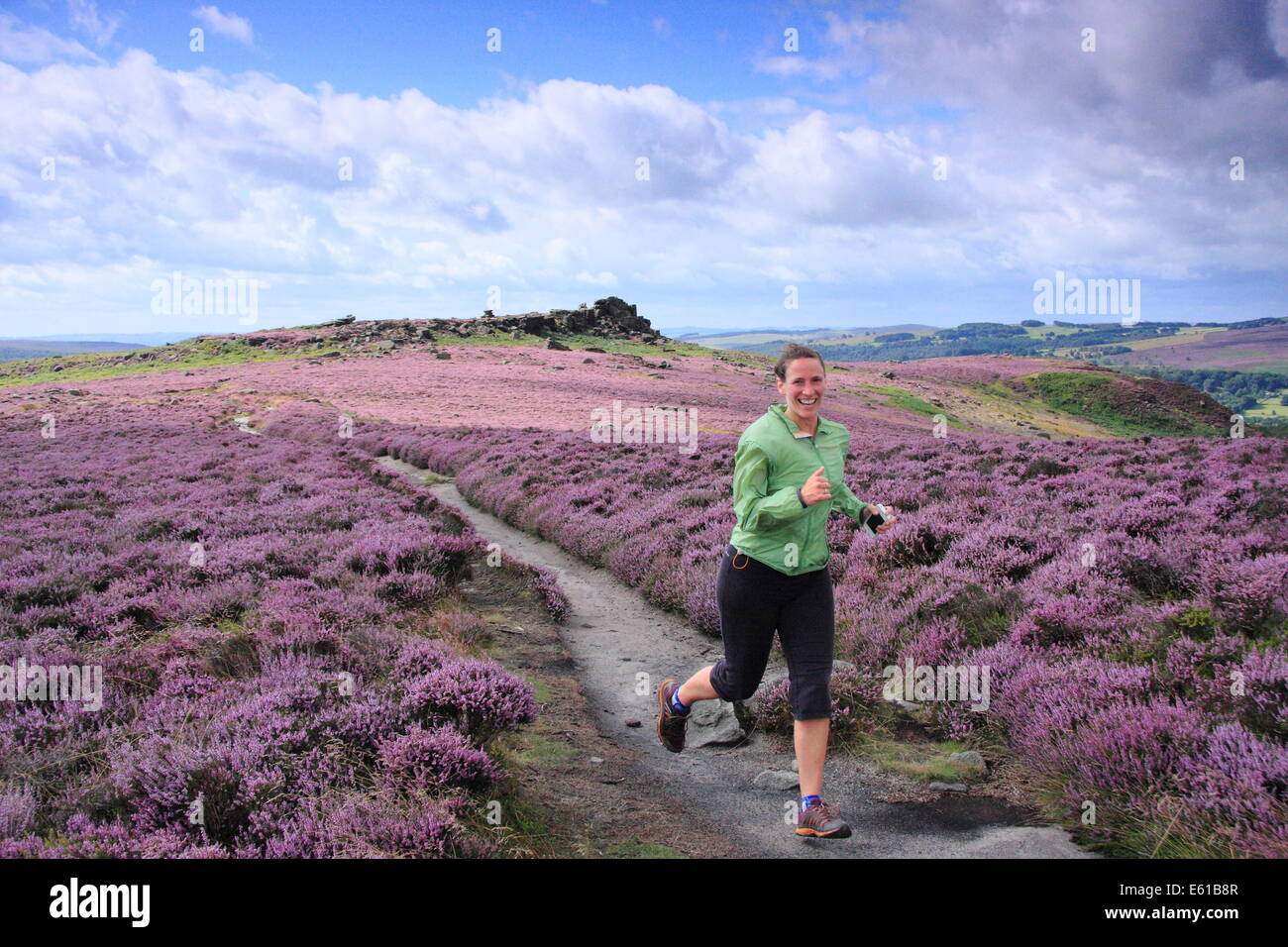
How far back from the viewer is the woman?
13.5ft

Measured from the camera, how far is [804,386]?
4168 millimetres

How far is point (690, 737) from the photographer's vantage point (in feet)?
19.9

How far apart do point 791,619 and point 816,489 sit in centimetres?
102

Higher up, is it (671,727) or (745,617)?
(745,617)

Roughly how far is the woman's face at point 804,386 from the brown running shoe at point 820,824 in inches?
96.0

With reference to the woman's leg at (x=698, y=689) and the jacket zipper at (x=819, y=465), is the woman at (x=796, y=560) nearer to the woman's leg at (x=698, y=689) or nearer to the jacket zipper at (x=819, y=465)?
the jacket zipper at (x=819, y=465)

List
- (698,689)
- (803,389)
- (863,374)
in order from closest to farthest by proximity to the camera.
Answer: (803,389)
(698,689)
(863,374)

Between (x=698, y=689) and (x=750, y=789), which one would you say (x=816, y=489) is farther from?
(x=750, y=789)

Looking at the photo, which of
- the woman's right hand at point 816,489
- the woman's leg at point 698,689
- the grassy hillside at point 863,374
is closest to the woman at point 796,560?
the woman's right hand at point 816,489

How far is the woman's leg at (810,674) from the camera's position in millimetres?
4188

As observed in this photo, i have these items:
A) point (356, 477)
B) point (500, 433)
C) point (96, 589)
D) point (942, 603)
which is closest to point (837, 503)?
point (942, 603)

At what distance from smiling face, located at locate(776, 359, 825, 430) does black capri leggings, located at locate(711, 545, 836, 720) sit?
0.95 meters

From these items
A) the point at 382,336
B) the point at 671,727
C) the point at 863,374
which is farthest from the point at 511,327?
the point at 671,727
